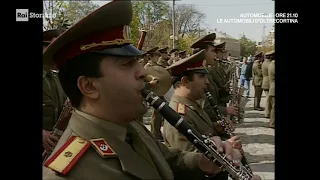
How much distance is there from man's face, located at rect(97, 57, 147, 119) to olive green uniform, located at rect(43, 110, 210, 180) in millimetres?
58

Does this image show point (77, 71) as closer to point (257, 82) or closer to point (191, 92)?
point (191, 92)

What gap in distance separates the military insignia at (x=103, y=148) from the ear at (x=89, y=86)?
118mm

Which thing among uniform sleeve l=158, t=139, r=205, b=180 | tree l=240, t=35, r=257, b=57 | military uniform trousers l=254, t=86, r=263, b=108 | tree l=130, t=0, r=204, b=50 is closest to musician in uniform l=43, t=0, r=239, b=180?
uniform sleeve l=158, t=139, r=205, b=180

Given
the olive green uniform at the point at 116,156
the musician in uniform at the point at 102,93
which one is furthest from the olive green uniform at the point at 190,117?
the musician in uniform at the point at 102,93

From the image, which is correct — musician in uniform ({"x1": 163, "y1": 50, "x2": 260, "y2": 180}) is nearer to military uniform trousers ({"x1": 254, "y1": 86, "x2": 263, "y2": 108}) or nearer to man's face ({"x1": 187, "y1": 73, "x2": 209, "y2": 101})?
man's face ({"x1": 187, "y1": 73, "x2": 209, "y2": 101})

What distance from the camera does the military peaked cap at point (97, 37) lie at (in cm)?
106

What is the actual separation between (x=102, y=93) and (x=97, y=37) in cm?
15

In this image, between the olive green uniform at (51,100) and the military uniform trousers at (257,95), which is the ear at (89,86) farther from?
the military uniform trousers at (257,95)

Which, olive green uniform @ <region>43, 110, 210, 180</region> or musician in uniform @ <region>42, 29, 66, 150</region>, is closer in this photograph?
olive green uniform @ <region>43, 110, 210, 180</region>

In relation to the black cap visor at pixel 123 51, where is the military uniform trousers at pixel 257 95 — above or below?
below

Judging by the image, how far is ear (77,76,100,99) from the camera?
1080 mm

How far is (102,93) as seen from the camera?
3.54 ft
